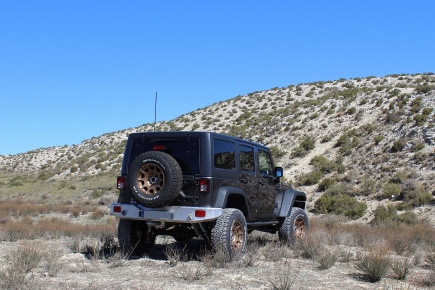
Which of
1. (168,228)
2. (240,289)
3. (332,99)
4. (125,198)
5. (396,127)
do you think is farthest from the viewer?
(332,99)

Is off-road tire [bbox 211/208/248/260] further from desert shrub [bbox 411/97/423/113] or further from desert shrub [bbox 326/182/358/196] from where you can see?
desert shrub [bbox 411/97/423/113]

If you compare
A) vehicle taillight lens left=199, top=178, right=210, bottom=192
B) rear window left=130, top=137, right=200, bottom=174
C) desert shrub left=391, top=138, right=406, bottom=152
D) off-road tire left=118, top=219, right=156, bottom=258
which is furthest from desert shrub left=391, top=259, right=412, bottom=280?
desert shrub left=391, top=138, right=406, bottom=152

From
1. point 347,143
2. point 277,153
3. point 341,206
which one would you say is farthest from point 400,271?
point 277,153

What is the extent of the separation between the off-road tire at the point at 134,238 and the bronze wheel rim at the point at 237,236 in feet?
6.06

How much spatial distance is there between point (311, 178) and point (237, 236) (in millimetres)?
19101

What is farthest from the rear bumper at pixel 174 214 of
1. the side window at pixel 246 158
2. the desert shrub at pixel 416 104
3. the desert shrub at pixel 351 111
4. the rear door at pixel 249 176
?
the desert shrub at pixel 351 111

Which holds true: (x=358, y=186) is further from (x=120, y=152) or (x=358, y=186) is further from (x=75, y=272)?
(x=120, y=152)

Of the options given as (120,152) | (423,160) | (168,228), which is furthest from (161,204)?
(120,152)

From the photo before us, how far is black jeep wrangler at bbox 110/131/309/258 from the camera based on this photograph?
8.94 meters

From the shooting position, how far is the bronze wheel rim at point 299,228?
12258mm

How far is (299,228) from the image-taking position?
12.5 meters

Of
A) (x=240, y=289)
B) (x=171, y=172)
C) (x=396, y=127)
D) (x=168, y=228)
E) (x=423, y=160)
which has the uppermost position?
(x=396, y=127)

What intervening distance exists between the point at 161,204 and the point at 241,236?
5.99ft

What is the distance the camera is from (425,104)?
33438 mm
